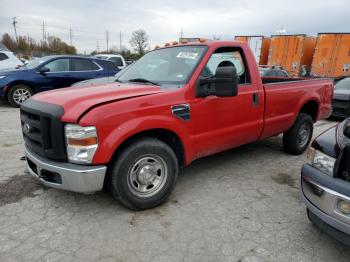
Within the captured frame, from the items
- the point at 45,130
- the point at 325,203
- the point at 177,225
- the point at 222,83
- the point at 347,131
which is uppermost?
the point at 222,83

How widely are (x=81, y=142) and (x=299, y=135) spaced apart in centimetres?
397

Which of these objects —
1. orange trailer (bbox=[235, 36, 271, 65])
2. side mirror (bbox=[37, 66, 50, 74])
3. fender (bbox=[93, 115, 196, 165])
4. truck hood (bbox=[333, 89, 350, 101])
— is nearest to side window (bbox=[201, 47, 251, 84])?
fender (bbox=[93, 115, 196, 165])

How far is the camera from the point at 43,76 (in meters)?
8.94

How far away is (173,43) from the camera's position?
4.37m

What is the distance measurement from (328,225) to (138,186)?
181 centimetres

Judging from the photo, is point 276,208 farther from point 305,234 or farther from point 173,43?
point 173,43

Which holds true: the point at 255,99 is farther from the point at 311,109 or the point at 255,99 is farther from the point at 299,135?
the point at 311,109

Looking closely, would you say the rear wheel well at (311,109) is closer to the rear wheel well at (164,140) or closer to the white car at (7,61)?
the rear wheel well at (164,140)

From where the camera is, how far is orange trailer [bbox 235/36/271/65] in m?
19.1

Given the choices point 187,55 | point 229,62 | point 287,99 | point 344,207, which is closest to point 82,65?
point 187,55

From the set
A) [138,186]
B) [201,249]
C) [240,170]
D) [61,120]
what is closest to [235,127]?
[240,170]

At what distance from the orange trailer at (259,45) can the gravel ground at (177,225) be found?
16532 millimetres

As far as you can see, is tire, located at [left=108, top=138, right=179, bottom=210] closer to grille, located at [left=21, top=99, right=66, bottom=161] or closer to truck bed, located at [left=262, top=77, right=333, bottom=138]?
grille, located at [left=21, top=99, right=66, bottom=161]

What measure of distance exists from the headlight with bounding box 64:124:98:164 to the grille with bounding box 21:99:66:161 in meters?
0.08
